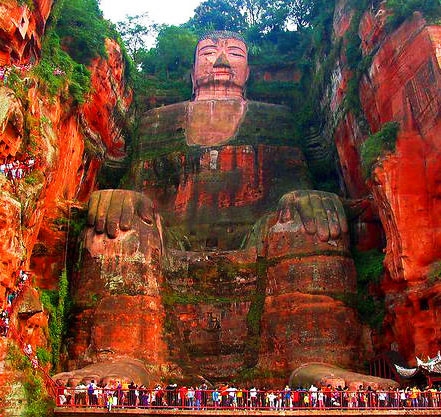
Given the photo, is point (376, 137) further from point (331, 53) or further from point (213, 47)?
point (213, 47)

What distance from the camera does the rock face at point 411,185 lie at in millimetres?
21562

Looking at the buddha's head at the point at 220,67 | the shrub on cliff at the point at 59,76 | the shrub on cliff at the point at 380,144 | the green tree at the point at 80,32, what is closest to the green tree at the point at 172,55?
the buddha's head at the point at 220,67

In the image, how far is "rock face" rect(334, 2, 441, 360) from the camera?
21562 millimetres

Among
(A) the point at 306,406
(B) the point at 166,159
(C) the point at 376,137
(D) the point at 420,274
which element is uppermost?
(B) the point at 166,159

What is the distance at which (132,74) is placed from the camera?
35.0 metres

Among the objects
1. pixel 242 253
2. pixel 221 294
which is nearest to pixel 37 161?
pixel 221 294

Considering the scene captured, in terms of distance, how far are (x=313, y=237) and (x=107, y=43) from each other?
43.7ft

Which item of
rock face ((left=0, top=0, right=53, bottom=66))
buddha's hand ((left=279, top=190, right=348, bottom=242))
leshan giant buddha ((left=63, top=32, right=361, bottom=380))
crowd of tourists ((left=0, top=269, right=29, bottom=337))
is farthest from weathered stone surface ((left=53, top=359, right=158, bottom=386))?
rock face ((left=0, top=0, right=53, bottom=66))

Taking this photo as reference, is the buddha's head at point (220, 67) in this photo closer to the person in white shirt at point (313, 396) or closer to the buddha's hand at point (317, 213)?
the buddha's hand at point (317, 213)

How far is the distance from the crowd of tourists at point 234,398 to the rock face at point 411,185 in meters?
3.53

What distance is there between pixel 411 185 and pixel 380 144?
174 centimetres

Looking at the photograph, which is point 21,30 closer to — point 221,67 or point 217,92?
point 217,92

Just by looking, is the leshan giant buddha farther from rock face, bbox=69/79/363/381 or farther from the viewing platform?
the viewing platform

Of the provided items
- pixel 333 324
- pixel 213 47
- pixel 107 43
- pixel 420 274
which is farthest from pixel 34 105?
pixel 213 47
